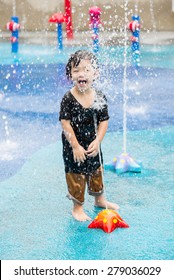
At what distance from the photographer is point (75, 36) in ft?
47.1

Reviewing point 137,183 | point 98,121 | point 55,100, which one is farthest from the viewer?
point 55,100

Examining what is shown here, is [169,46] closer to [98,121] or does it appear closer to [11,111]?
[11,111]

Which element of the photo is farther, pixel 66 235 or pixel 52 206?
pixel 52 206

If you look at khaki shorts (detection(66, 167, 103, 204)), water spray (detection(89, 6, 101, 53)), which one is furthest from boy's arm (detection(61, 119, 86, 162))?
water spray (detection(89, 6, 101, 53))

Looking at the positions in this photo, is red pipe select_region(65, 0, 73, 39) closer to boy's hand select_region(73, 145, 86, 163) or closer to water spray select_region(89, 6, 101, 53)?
water spray select_region(89, 6, 101, 53)

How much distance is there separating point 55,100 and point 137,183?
345 cm

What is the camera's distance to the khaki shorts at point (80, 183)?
422 cm

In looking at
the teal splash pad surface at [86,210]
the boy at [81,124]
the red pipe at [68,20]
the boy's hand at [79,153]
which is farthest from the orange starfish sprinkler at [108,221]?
the red pipe at [68,20]

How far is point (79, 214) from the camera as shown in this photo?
14.0ft

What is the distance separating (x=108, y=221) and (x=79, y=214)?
303 mm

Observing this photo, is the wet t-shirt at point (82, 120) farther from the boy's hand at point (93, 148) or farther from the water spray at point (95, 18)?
the water spray at point (95, 18)

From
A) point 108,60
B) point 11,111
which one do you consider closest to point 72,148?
point 11,111

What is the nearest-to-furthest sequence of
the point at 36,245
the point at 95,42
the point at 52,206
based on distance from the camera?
the point at 36,245
the point at 52,206
the point at 95,42

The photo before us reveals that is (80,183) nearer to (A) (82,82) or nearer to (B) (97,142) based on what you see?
(B) (97,142)
